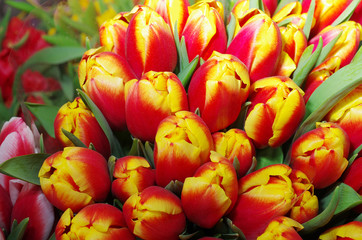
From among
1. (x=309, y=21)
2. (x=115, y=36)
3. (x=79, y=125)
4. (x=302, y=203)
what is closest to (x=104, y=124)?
(x=79, y=125)

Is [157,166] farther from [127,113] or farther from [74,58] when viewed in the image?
[74,58]

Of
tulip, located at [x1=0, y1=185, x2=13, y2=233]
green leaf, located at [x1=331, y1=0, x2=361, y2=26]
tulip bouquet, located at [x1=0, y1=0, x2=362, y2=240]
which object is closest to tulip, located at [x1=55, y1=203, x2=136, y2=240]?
tulip bouquet, located at [x1=0, y1=0, x2=362, y2=240]

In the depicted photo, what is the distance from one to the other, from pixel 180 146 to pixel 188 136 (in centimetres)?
2

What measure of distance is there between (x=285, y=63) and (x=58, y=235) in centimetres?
35

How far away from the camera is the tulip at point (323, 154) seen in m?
0.48

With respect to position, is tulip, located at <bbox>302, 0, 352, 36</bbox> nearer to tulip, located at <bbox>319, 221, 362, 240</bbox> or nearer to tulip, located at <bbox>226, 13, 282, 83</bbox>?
tulip, located at <bbox>226, 13, 282, 83</bbox>

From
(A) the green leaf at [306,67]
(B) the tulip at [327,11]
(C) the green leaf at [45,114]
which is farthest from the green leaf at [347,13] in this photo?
(C) the green leaf at [45,114]

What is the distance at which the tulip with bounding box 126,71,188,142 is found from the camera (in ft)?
1.57

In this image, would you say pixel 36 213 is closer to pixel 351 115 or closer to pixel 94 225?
pixel 94 225

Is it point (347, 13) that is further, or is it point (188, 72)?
point (347, 13)

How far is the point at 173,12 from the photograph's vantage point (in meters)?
0.62

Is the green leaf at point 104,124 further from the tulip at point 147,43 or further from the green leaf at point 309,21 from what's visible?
the green leaf at point 309,21

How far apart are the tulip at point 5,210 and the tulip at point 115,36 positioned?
8.7 inches

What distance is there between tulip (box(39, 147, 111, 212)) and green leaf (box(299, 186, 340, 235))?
0.71ft
